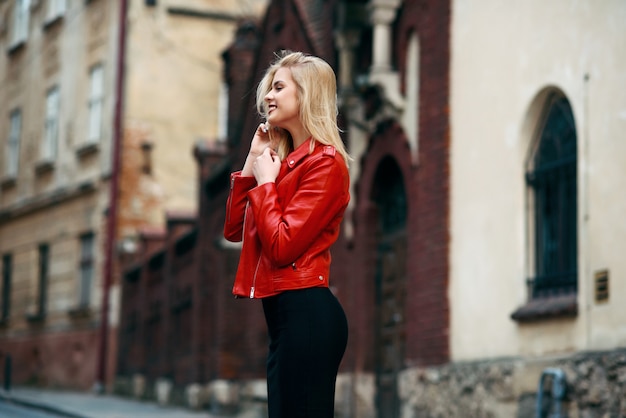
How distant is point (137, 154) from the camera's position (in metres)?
27.7

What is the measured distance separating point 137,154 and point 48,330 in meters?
5.23

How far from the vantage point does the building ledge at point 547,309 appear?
1002 cm

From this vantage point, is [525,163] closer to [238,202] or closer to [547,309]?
[547,309]

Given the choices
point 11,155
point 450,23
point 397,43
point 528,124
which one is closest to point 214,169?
point 397,43

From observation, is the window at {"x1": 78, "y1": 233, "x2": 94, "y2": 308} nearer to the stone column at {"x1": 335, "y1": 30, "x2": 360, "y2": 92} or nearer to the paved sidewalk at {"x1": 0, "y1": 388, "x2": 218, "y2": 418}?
the paved sidewalk at {"x1": 0, "y1": 388, "x2": 218, "y2": 418}

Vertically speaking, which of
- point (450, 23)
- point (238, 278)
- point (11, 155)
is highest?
point (11, 155)

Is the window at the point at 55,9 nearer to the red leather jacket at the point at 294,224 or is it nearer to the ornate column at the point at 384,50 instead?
the ornate column at the point at 384,50

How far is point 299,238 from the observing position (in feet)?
14.6

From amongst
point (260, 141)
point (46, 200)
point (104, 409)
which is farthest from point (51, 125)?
point (260, 141)

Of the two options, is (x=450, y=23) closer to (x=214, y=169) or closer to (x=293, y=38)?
(x=293, y=38)

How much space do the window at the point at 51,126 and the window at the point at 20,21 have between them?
2.80m

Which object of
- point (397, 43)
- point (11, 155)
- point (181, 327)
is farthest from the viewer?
point (11, 155)

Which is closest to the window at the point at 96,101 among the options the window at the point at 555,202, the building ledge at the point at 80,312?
the building ledge at the point at 80,312

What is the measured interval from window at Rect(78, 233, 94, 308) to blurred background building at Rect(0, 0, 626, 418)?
27.3 ft
